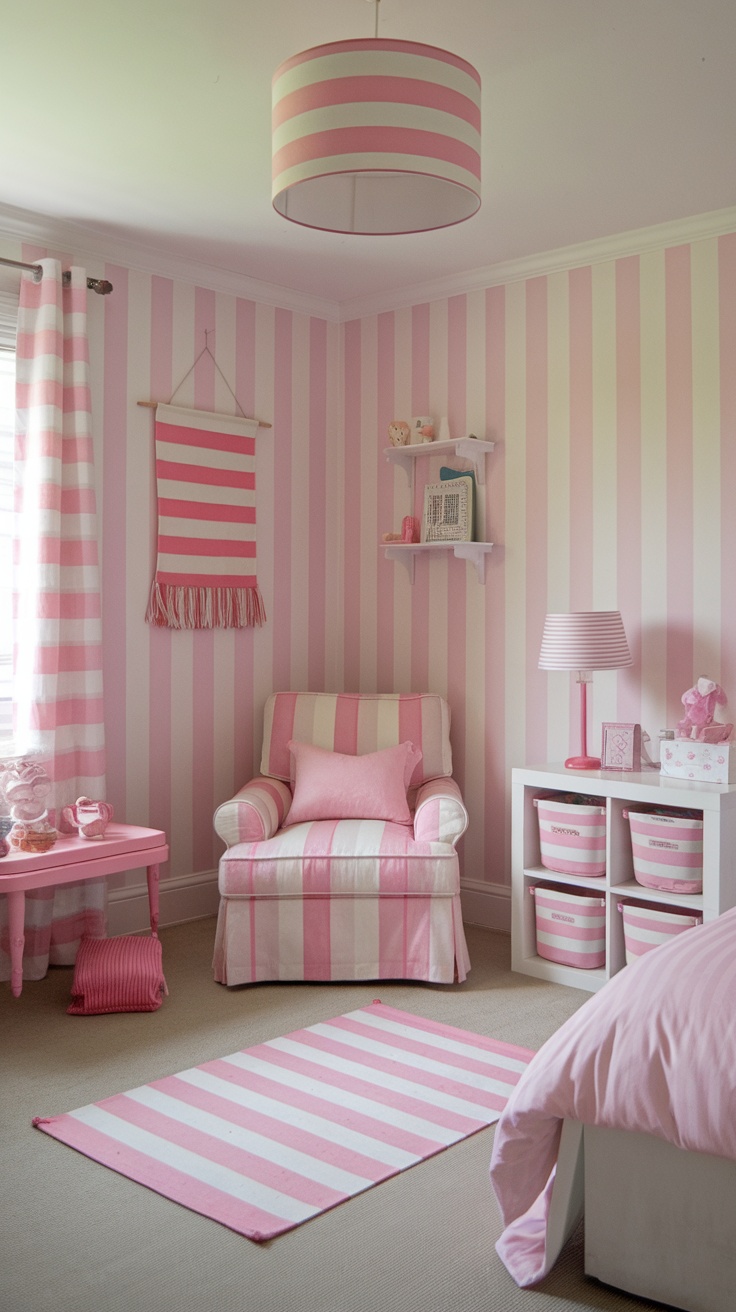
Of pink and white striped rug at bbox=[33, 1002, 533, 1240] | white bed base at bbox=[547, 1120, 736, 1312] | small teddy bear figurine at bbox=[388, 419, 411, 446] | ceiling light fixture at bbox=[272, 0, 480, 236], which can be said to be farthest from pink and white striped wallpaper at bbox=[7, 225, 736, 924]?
white bed base at bbox=[547, 1120, 736, 1312]

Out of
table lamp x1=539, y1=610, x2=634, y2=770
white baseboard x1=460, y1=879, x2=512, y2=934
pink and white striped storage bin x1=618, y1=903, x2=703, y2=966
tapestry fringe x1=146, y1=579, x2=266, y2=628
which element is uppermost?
tapestry fringe x1=146, y1=579, x2=266, y2=628

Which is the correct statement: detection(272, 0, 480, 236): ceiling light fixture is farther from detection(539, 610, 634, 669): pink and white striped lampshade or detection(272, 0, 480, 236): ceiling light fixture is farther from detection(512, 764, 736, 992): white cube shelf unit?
detection(512, 764, 736, 992): white cube shelf unit

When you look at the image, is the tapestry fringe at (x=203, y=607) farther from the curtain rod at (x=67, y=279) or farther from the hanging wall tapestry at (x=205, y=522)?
the curtain rod at (x=67, y=279)

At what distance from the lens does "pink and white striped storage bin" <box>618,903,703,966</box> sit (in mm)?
3365

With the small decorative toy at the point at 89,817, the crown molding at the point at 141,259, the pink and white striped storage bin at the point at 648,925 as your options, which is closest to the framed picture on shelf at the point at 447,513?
the crown molding at the point at 141,259

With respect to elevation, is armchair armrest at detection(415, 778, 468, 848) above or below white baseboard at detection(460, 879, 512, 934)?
above

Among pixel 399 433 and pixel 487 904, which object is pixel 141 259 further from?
pixel 487 904

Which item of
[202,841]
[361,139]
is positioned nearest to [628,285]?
[361,139]

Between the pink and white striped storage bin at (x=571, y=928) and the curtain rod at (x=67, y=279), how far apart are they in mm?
2602

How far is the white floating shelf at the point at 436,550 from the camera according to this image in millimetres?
4336

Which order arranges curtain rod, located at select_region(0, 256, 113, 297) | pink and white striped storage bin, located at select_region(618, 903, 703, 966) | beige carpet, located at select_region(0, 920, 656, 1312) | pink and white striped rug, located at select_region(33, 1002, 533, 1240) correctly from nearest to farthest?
beige carpet, located at select_region(0, 920, 656, 1312) < pink and white striped rug, located at select_region(33, 1002, 533, 1240) < pink and white striped storage bin, located at select_region(618, 903, 703, 966) < curtain rod, located at select_region(0, 256, 113, 297)

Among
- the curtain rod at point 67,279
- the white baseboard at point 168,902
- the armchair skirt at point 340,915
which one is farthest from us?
the white baseboard at point 168,902

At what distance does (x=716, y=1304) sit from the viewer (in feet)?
5.99

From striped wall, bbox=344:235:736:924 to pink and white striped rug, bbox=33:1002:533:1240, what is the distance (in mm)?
1442
